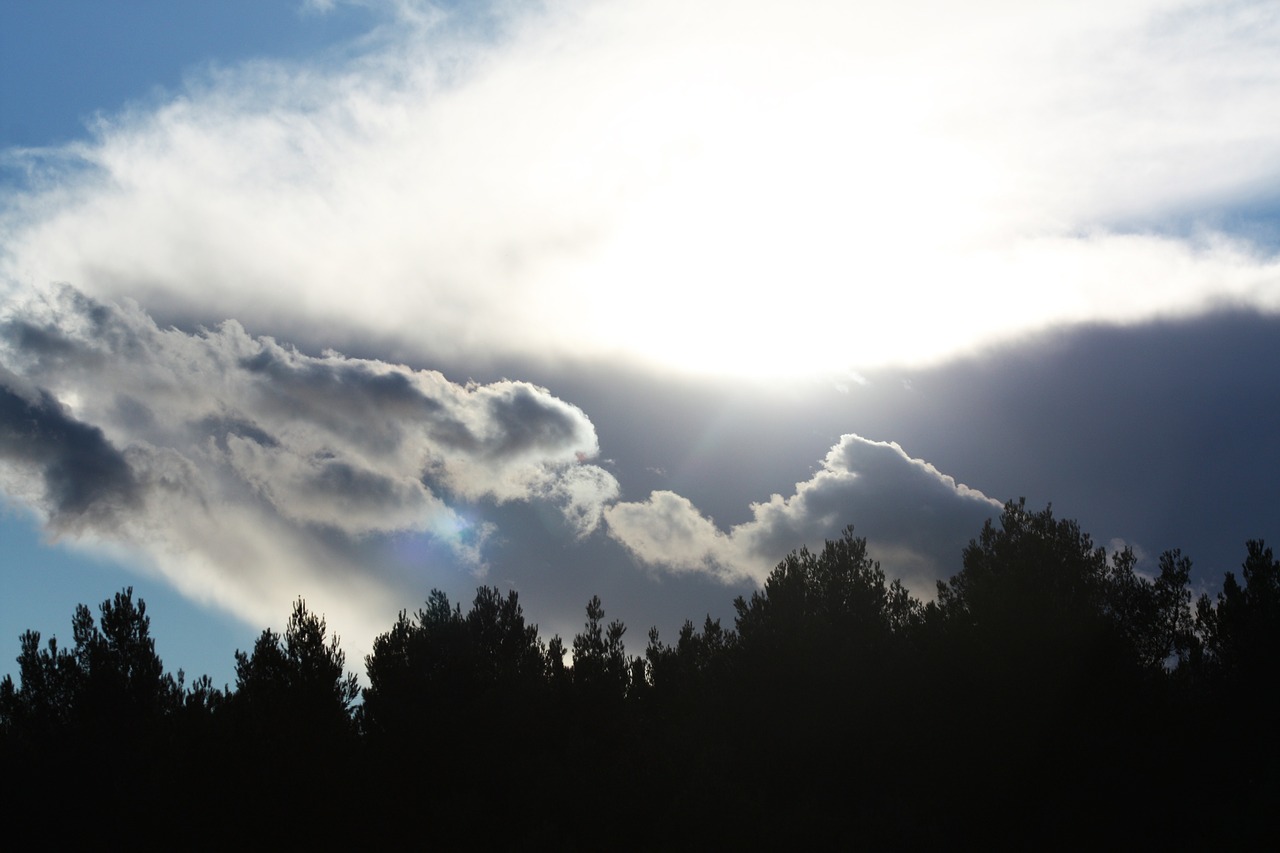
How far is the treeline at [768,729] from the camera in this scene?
26.2 metres

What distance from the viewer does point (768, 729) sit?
3108 centimetres

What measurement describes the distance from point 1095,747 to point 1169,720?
12.0ft

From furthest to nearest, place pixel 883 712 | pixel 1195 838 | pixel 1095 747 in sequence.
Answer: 1. pixel 883 712
2. pixel 1095 747
3. pixel 1195 838

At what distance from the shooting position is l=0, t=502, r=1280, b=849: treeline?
86.0 feet

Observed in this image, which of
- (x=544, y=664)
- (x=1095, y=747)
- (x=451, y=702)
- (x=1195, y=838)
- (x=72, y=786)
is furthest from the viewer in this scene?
(x=544, y=664)

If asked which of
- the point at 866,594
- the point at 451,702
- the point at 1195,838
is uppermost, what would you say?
the point at 866,594

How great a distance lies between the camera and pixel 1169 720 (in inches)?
1113

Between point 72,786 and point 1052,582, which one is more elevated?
point 1052,582

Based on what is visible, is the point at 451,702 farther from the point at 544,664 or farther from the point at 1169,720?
the point at 1169,720

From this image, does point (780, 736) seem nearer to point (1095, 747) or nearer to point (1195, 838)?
point (1095, 747)

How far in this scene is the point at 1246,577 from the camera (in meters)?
34.8

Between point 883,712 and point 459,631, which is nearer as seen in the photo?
point 883,712

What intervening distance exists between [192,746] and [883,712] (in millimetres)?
24925

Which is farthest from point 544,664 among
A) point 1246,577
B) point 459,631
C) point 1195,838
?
point 1246,577
